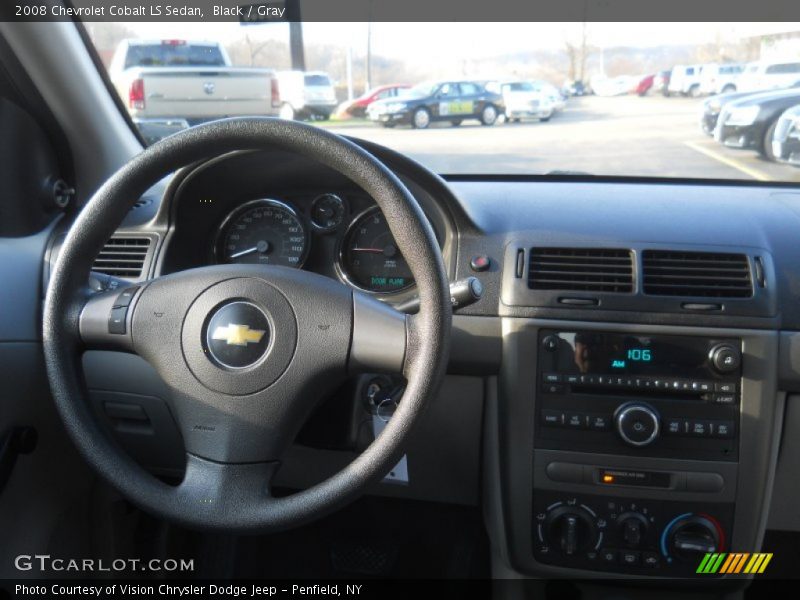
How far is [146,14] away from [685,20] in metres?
1.57

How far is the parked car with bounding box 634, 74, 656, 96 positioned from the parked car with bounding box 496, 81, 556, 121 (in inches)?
10.1

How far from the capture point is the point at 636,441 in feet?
6.86

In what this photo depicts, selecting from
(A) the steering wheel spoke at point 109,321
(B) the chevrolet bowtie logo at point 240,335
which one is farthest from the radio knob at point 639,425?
(A) the steering wheel spoke at point 109,321

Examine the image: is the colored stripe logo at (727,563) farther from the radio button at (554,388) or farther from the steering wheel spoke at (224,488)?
the steering wheel spoke at (224,488)

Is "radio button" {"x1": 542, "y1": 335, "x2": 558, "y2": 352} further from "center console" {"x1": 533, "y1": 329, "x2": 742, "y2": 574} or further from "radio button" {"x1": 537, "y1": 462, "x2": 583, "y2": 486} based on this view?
"radio button" {"x1": 537, "y1": 462, "x2": 583, "y2": 486}

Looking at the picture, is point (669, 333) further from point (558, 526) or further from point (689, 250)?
point (558, 526)

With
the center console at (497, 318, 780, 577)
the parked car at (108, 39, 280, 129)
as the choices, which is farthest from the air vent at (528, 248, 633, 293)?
the parked car at (108, 39, 280, 129)

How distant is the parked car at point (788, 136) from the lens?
238 cm

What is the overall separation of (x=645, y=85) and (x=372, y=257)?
952mm

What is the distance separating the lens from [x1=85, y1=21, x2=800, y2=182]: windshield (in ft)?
7.73

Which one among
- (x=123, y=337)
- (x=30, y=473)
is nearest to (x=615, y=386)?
(x=123, y=337)

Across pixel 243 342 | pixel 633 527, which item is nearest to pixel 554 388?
pixel 633 527

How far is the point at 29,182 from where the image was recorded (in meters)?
2.57

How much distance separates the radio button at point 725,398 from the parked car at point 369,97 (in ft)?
4.16
